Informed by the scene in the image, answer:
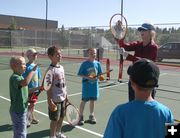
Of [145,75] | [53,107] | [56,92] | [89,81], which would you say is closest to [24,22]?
[89,81]

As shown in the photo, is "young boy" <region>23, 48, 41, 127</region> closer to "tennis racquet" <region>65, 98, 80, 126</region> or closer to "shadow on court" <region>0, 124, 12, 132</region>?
"shadow on court" <region>0, 124, 12, 132</region>

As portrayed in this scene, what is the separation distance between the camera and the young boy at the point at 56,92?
5277 millimetres

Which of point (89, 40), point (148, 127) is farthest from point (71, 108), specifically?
point (89, 40)

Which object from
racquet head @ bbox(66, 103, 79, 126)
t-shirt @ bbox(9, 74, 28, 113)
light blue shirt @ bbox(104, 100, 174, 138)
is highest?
light blue shirt @ bbox(104, 100, 174, 138)

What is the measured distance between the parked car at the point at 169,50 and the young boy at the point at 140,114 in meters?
26.9

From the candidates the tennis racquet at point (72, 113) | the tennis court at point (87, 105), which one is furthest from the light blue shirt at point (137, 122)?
the tennis court at point (87, 105)

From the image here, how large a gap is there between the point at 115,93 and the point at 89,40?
72.2ft

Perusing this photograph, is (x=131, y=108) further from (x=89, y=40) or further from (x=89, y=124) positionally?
(x=89, y=40)

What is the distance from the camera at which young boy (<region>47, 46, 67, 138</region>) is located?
17.3ft

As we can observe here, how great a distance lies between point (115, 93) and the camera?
429 inches

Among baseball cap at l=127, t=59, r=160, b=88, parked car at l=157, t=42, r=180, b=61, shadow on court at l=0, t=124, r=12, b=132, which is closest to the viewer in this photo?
baseball cap at l=127, t=59, r=160, b=88

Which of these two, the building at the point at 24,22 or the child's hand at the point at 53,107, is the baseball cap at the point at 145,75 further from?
the building at the point at 24,22

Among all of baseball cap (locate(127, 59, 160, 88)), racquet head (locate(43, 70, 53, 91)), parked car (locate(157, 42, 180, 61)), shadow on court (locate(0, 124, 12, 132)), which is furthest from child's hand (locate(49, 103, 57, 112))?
parked car (locate(157, 42, 180, 61))

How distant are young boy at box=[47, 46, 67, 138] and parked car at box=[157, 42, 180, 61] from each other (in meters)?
24.0
